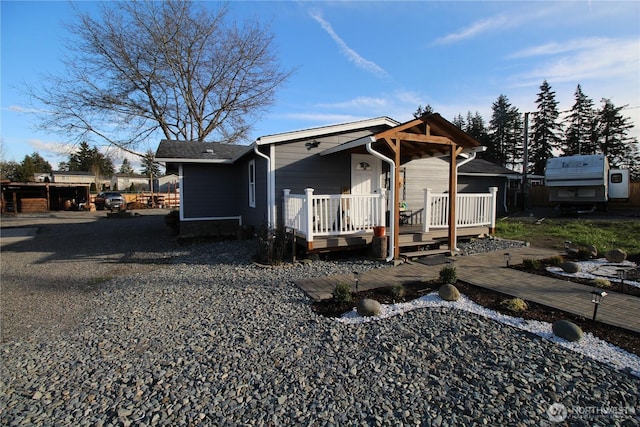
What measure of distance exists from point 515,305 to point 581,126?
38.9 metres

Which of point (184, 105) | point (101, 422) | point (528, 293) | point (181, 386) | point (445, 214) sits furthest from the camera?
point (184, 105)

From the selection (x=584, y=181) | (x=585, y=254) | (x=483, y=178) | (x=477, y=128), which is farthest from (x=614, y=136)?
(x=585, y=254)

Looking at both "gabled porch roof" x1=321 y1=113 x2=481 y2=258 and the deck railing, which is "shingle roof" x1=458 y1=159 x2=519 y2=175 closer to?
the deck railing

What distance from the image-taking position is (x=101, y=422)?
2.25m

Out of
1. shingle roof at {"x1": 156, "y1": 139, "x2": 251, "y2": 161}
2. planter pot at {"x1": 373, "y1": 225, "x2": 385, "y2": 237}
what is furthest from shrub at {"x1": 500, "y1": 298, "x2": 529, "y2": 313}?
shingle roof at {"x1": 156, "y1": 139, "x2": 251, "y2": 161}

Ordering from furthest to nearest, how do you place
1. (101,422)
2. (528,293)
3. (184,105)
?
1. (184,105)
2. (528,293)
3. (101,422)

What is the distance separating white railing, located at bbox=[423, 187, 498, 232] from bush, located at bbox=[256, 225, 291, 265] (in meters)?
3.43

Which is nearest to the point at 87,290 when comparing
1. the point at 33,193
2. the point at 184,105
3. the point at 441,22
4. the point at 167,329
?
the point at 167,329

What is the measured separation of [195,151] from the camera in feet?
37.6

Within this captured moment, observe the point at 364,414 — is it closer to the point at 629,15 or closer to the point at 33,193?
the point at 629,15

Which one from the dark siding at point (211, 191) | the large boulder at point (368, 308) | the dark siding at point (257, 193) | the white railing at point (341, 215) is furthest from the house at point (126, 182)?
the large boulder at point (368, 308)

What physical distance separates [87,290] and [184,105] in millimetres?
17667

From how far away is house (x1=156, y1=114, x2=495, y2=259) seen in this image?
6.93 metres

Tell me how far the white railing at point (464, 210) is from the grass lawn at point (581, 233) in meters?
Result: 1.79
